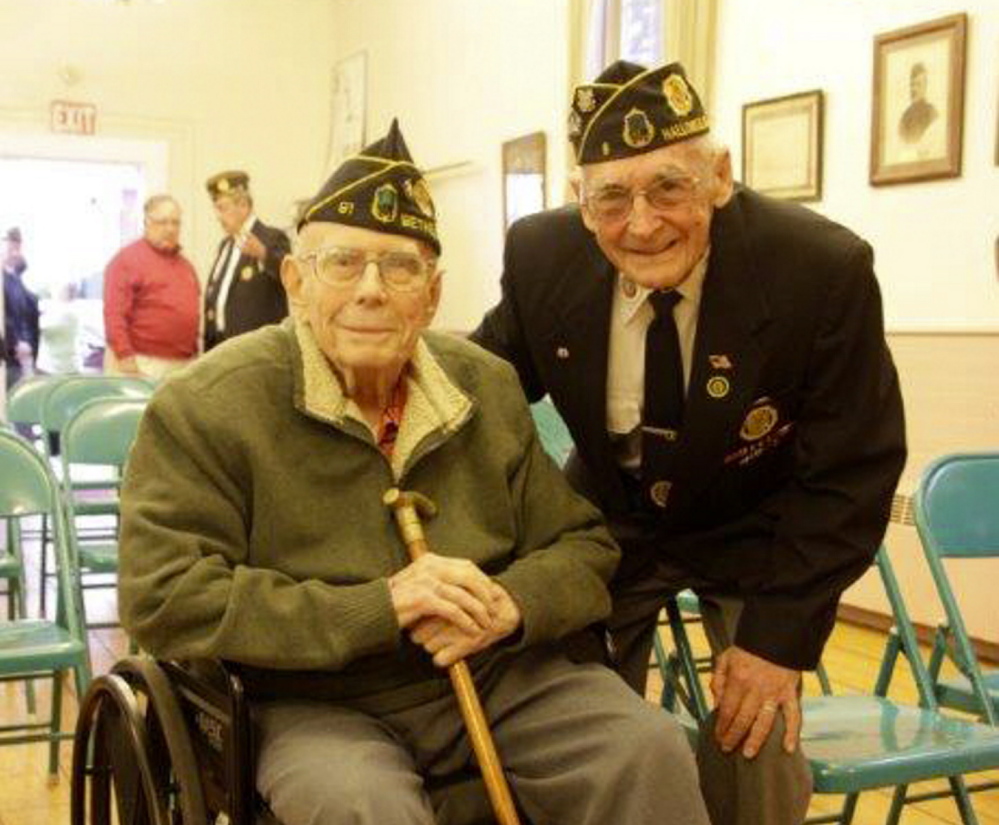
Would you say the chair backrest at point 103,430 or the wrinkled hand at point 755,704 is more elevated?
the chair backrest at point 103,430

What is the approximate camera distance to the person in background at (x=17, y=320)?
8695 millimetres

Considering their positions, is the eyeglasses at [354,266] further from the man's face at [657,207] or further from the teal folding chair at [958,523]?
the teal folding chair at [958,523]

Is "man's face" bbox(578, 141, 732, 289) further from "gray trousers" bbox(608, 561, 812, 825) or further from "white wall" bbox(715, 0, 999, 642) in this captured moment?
"white wall" bbox(715, 0, 999, 642)

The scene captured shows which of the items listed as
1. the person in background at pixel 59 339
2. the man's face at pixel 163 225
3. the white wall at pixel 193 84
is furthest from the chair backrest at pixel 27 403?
the person in background at pixel 59 339

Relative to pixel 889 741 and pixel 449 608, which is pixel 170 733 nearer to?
pixel 449 608

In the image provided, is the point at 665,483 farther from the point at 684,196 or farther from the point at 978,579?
the point at 978,579

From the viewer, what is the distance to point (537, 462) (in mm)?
1999

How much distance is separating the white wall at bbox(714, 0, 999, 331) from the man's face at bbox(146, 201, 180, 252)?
9.92 feet

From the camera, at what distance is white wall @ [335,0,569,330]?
6914 millimetres

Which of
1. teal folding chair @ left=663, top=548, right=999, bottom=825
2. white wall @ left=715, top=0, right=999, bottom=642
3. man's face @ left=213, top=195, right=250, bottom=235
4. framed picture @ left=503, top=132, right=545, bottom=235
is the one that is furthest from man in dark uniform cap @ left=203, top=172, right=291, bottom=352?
teal folding chair @ left=663, top=548, right=999, bottom=825

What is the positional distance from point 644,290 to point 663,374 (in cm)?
12

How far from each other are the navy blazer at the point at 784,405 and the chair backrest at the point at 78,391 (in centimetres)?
316

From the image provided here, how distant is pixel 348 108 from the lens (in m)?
9.30

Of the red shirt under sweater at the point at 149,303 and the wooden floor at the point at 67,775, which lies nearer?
the wooden floor at the point at 67,775
